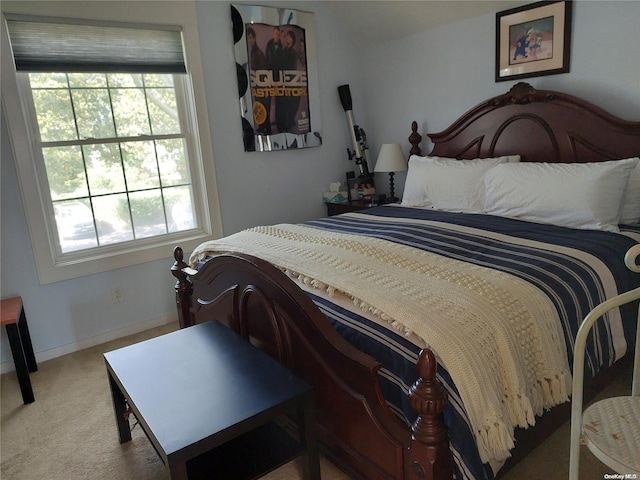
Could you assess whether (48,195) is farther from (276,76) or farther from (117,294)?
(276,76)

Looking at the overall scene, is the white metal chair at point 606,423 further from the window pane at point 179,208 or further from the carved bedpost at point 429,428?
the window pane at point 179,208

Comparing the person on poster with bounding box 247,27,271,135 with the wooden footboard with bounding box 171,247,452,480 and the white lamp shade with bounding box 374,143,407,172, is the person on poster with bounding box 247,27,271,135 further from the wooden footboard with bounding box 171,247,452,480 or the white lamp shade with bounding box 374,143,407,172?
the wooden footboard with bounding box 171,247,452,480

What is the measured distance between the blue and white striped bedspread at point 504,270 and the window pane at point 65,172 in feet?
5.51

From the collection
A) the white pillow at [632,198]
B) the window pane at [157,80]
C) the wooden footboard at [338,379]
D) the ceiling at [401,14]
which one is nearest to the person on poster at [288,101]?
the ceiling at [401,14]

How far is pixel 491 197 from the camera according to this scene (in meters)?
2.66

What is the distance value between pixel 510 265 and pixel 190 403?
4.10 ft

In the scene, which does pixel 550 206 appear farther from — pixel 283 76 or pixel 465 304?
pixel 283 76

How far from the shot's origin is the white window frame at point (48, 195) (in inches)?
101

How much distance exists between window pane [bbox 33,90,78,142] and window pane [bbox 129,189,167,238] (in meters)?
0.55

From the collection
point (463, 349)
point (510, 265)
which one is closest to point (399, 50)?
point (510, 265)

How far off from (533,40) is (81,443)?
3.38m

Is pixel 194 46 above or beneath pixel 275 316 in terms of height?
above

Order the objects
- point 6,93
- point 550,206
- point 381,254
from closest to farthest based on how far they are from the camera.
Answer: point 381,254
point 550,206
point 6,93

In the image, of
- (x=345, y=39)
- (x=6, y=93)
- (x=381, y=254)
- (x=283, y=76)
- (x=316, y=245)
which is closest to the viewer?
(x=381, y=254)
